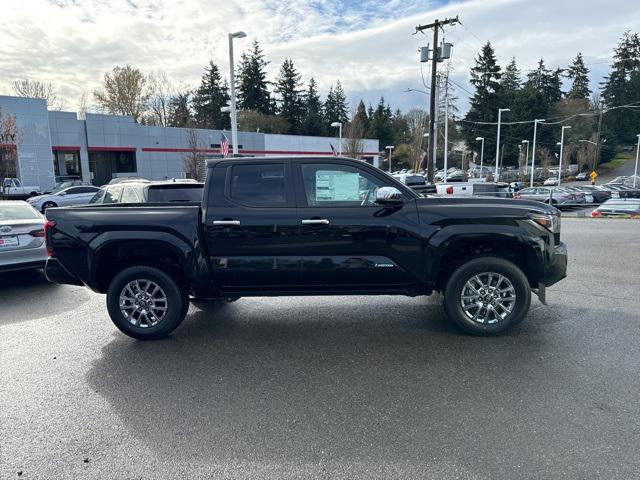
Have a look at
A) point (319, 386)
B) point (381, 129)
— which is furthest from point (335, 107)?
point (319, 386)

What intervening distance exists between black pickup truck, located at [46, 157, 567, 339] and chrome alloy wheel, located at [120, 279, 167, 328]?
11 mm

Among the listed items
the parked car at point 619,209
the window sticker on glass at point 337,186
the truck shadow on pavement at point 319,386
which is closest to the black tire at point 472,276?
the truck shadow on pavement at point 319,386

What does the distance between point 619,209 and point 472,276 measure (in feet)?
64.3

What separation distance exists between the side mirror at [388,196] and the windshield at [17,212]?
6397 millimetres

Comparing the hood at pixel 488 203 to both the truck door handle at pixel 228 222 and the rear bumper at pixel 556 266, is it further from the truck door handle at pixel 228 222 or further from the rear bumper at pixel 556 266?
the truck door handle at pixel 228 222

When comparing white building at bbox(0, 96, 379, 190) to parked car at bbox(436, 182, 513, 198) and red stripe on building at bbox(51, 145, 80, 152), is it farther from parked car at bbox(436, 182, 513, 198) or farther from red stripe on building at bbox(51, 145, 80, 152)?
parked car at bbox(436, 182, 513, 198)

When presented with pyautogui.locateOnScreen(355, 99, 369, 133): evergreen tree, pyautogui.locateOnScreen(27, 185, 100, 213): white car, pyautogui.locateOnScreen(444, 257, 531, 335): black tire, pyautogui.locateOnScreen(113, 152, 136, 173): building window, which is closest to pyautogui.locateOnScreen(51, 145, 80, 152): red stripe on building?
pyautogui.locateOnScreen(113, 152, 136, 173): building window

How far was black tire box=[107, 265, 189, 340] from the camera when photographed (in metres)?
4.91

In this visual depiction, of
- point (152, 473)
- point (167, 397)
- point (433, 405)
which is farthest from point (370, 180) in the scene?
point (152, 473)

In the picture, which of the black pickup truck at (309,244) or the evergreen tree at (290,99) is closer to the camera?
the black pickup truck at (309,244)

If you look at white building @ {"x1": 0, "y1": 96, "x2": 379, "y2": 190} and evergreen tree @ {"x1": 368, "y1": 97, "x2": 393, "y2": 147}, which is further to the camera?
evergreen tree @ {"x1": 368, "y1": 97, "x2": 393, "y2": 147}

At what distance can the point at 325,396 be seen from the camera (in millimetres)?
3672

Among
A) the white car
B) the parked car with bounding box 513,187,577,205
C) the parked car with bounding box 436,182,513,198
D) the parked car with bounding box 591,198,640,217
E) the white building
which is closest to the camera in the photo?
the parked car with bounding box 591,198,640,217

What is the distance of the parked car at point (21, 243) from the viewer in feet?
23.2
